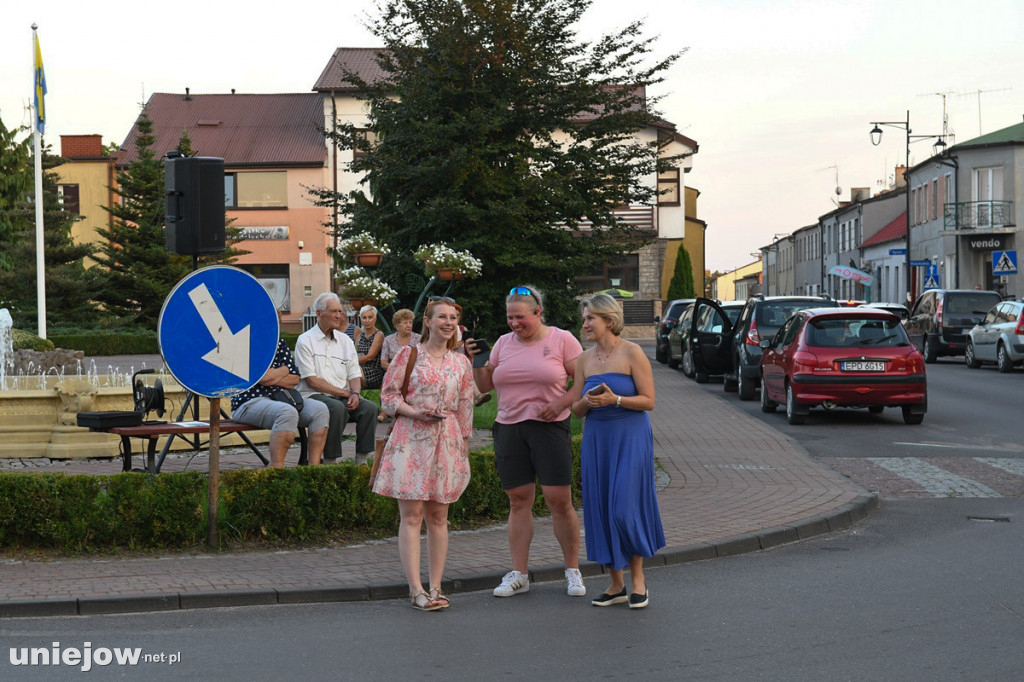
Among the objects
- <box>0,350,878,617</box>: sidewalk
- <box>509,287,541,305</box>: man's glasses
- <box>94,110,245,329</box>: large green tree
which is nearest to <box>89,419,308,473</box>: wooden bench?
<box>0,350,878,617</box>: sidewalk

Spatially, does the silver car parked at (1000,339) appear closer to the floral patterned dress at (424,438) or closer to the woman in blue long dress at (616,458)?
the woman in blue long dress at (616,458)

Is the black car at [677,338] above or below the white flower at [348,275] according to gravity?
below

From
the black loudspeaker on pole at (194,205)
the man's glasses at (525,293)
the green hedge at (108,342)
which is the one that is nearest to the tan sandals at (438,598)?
the man's glasses at (525,293)

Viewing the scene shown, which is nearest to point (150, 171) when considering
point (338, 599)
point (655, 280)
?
point (655, 280)

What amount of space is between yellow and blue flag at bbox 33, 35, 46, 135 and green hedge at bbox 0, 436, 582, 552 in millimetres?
23354

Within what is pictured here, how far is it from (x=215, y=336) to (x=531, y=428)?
2368 millimetres

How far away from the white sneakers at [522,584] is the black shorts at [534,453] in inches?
20.1

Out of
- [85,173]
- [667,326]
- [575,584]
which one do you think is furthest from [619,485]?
[85,173]

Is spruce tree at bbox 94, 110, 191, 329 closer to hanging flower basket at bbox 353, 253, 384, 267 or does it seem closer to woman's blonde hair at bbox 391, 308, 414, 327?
hanging flower basket at bbox 353, 253, 384, 267

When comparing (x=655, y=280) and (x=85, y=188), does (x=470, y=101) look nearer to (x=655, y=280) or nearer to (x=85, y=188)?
(x=655, y=280)

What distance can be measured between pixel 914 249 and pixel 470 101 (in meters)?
52.1

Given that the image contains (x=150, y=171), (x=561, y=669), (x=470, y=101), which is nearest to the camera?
(x=561, y=669)

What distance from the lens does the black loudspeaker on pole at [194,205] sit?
891cm

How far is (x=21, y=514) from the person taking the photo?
8156 millimetres
